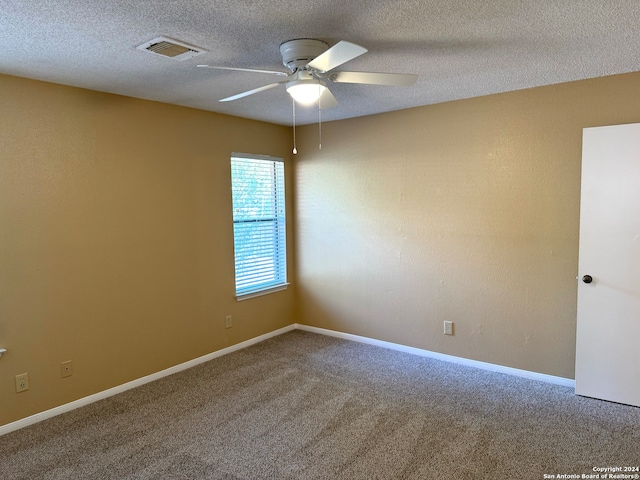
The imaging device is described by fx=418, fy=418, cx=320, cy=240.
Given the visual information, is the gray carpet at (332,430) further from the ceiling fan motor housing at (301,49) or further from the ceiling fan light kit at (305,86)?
the ceiling fan motor housing at (301,49)

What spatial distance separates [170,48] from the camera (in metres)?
2.37

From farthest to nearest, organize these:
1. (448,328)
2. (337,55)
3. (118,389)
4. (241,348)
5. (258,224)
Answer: (258,224) → (241,348) → (448,328) → (118,389) → (337,55)

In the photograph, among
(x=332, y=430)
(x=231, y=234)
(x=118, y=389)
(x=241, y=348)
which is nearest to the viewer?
(x=332, y=430)

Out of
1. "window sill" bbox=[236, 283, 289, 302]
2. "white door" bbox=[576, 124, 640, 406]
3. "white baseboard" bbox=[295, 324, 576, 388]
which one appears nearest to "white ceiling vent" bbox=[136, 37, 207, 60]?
"window sill" bbox=[236, 283, 289, 302]

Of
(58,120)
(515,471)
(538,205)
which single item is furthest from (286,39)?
(515,471)

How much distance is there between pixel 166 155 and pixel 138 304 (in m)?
1.33

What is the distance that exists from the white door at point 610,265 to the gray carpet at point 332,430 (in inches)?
9.5

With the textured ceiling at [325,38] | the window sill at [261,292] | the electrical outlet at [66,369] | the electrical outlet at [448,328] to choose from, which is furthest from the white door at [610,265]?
the electrical outlet at [66,369]

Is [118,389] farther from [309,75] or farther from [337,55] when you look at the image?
[337,55]

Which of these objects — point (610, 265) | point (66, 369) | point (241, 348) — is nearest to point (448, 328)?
point (610, 265)

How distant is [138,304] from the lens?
3.60 meters

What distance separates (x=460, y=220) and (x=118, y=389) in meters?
3.32

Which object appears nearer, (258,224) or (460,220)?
(460,220)

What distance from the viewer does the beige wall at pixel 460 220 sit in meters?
3.35
